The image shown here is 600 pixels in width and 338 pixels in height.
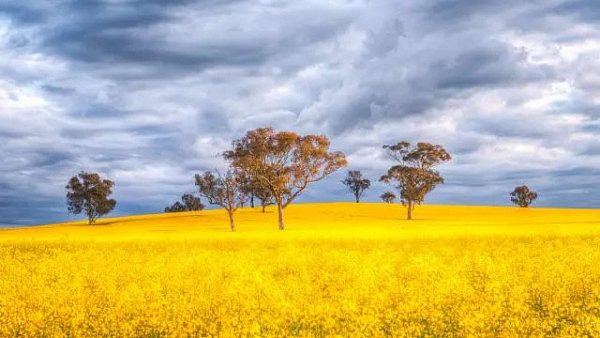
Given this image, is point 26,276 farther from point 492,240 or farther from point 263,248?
point 492,240

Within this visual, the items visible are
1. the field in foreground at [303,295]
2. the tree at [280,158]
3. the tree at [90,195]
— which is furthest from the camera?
the tree at [90,195]

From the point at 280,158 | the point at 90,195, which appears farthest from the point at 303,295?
the point at 90,195

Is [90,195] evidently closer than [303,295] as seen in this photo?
No

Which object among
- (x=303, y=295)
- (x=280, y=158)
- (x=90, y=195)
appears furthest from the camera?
(x=90, y=195)

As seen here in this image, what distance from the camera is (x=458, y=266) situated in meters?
19.8

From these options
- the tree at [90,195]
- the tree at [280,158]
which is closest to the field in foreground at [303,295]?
the tree at [280,158]

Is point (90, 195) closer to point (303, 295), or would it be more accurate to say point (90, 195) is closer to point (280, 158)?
point (280, 158)

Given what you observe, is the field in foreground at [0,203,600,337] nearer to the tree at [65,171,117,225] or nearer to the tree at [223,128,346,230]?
the tree at [223,128,346,230]

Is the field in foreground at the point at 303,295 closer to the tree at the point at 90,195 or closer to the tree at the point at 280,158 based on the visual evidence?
the tree at the point at 280,158

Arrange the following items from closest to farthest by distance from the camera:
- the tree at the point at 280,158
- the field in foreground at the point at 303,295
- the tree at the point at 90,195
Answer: the field in foreground at the point at 303,295 → the tree at the point at 280,158 → the tree at the point at 90,195

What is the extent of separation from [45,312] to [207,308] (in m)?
3.93

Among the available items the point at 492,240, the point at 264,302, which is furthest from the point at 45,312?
the point at 492,240

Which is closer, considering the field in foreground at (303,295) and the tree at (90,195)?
the field in foreground at (303,295)

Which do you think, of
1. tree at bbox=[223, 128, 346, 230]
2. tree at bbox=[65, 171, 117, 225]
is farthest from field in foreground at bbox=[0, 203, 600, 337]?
tree at bbox=[65, 171, 117, 225]
